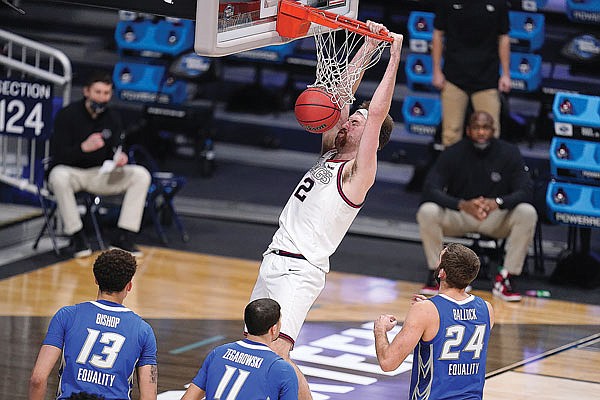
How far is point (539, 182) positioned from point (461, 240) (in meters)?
0.85

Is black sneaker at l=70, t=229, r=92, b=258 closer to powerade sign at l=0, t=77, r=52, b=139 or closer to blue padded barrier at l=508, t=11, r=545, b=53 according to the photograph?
powerade sign at l=0, t=77, r=52, b=139

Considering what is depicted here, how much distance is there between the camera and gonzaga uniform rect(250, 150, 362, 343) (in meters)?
6.18

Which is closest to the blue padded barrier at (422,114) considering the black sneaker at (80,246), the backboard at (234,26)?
the black sneaker at (80,246)

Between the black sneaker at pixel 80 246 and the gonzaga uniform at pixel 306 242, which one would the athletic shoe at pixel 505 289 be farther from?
the gonzaga uniform at pixel 306 242

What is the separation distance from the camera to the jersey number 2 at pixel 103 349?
5.28 metres

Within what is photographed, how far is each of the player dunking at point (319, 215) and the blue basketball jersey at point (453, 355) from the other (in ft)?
2.40

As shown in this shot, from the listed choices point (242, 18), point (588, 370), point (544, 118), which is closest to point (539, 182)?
point (544, 118)

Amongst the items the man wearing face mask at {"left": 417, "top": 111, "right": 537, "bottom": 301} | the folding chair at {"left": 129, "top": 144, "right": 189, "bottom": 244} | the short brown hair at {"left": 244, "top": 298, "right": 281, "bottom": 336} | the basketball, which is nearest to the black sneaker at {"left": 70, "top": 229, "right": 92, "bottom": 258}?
the folding chair at {"left": 129, "top": 144, "right": 189, "bottom": 244}

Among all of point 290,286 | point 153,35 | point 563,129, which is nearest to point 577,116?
point 563,129

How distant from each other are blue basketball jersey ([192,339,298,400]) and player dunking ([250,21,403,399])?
95 cm

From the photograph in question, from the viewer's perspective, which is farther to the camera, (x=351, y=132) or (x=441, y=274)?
(x=351, y=132)

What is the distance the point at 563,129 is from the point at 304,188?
4382 millimetres

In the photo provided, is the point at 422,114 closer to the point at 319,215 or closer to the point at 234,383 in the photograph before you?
the point at 319,215

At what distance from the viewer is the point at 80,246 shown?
10484 millimetres
